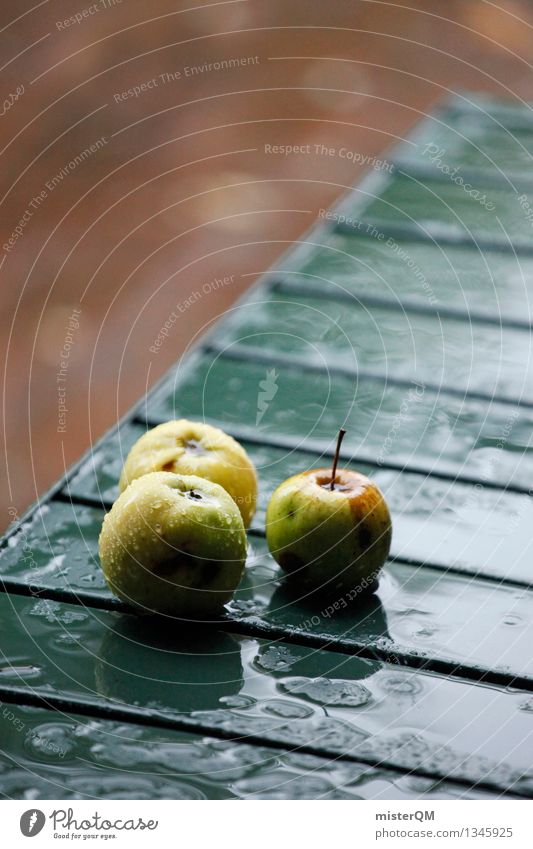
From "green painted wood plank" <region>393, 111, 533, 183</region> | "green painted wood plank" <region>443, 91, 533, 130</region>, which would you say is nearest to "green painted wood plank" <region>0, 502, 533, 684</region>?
"green painted wood plank" <region>393, 111, 533, 183</region>

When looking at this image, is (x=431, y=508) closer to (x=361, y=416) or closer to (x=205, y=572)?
(x=361, y=416)

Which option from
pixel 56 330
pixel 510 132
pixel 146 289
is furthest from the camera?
pixel 146 289

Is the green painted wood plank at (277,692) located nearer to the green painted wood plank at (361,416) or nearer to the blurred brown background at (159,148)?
the green painted wood plank at (361,416)

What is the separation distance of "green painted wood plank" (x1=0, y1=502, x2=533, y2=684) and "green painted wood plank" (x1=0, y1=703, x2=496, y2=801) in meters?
0.17

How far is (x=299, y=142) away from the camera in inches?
202

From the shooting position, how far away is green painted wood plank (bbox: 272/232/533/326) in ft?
6.64

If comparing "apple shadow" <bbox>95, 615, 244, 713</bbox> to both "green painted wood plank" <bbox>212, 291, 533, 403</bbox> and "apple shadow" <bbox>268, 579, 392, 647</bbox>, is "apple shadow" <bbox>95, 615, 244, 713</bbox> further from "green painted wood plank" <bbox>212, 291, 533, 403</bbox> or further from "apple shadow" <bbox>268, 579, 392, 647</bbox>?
"green painted wood plank" <bbox>212, 291, 533, 403</bbox>

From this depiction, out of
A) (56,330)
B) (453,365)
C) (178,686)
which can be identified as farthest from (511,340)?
(56,330)

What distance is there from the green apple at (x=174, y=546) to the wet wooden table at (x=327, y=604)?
43mm

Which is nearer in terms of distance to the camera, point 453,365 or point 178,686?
point 178,686

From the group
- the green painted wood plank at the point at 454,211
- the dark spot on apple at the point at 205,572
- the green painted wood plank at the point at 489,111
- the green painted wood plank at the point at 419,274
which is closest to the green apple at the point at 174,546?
the dark spot on apple at the point at 205,572

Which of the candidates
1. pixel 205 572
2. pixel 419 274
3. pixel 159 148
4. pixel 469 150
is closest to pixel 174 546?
pixel 205 572

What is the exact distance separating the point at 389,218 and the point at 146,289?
6.07 ft
